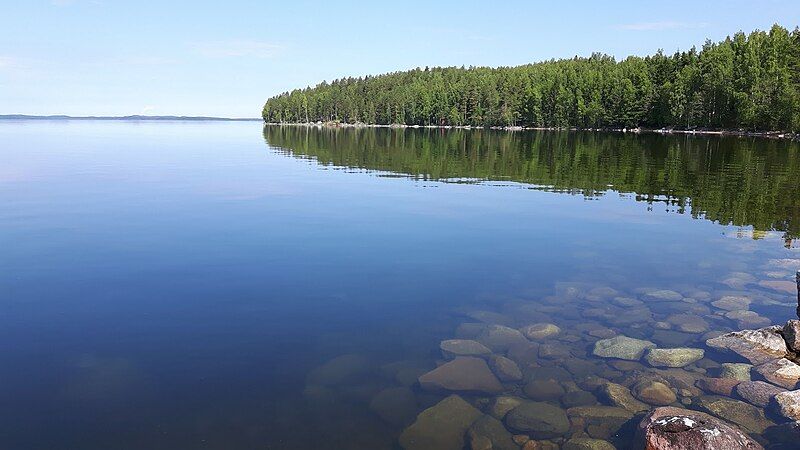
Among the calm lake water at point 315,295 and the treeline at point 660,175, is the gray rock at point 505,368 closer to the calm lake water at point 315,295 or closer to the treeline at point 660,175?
the calm lake water at point 315,295

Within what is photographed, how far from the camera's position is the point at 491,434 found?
9.58 m

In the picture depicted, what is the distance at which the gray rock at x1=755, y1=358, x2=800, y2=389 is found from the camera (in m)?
11.6

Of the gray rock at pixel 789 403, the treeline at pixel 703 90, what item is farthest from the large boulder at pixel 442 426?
the treeline at pixel 703 90

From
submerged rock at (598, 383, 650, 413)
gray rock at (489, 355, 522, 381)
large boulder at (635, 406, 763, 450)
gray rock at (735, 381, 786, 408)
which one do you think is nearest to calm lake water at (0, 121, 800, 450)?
gray rock at (489, 355, 522, 381)

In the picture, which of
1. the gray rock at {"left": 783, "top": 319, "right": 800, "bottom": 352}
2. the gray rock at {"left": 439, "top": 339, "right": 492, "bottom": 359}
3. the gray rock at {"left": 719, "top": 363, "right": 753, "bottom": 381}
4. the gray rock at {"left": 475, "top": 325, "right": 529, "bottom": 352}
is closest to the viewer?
the gray rock at {"left": 719, "top": 363, "right": 753, "bottom": 381}

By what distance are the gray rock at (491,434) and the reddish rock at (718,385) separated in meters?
4.94

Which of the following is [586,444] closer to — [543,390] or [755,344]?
[543,390]

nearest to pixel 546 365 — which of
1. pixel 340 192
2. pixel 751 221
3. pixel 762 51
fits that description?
pixel 751 221

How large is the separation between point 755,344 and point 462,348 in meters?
7.30

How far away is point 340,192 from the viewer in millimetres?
38719

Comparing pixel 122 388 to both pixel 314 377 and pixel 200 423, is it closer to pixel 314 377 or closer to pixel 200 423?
pixel 200 423

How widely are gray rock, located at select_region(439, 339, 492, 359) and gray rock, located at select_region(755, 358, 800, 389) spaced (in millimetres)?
6155

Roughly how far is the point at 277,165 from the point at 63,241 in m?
39.1

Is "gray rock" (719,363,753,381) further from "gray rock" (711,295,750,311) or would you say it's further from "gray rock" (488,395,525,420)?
"gray rock" (488,395,525,420)
